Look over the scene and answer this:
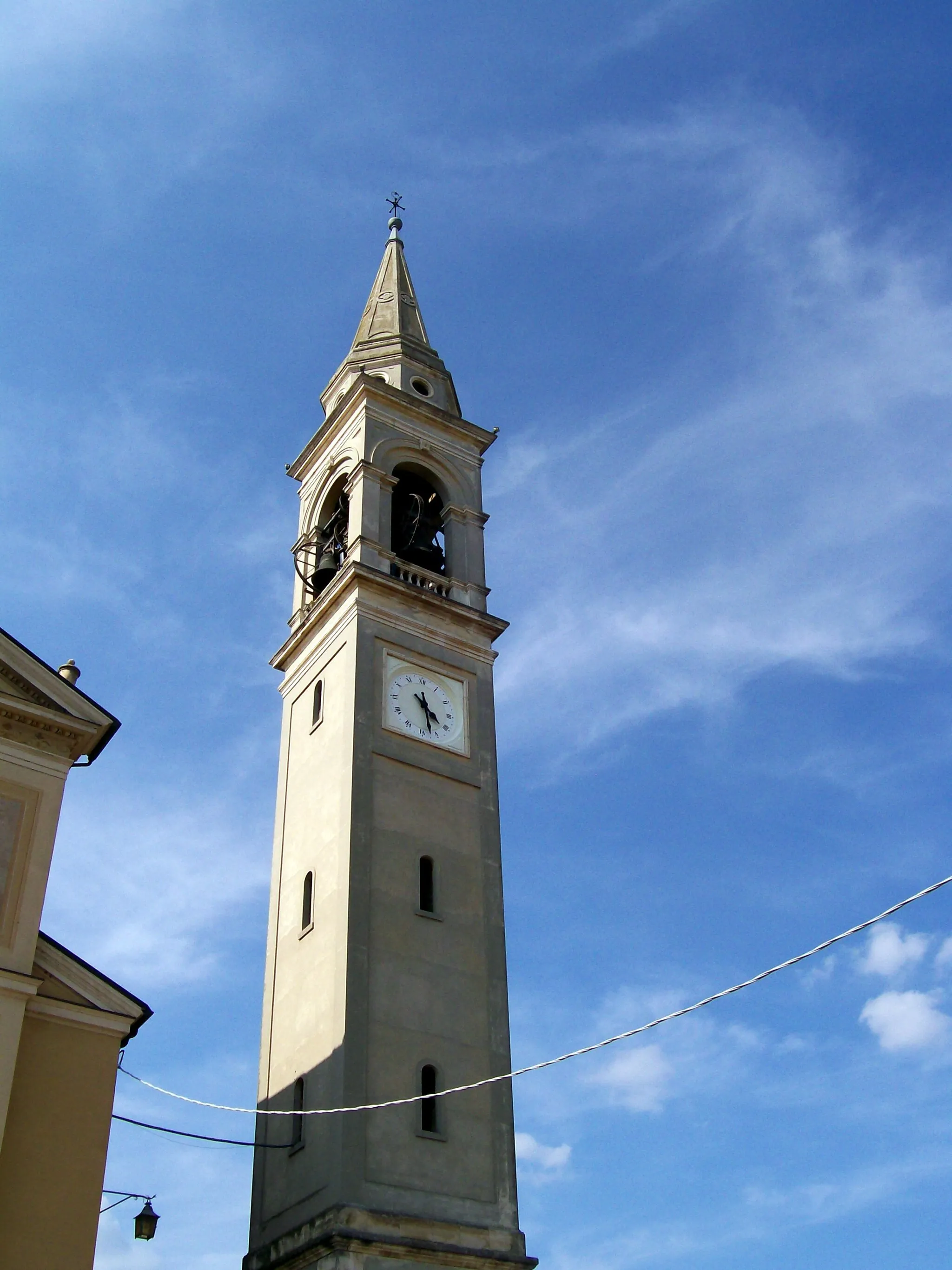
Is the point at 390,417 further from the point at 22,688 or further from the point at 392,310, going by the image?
the point at 22,688

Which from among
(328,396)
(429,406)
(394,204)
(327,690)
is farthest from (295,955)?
(394,204)

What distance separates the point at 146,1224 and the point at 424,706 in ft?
37.9

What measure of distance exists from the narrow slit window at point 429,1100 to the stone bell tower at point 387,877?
0.14ft

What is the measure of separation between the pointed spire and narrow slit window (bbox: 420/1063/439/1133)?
1959cm

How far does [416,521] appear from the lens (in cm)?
3033

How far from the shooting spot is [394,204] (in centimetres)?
4181

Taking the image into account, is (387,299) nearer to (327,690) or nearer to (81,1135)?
(327,690)

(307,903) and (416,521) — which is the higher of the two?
(416,521)

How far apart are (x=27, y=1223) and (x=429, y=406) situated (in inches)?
848

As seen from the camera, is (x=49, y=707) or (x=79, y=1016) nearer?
(x=79, y=1016)

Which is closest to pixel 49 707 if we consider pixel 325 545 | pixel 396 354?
pixel 325 545

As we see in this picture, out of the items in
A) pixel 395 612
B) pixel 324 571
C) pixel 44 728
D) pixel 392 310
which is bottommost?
pixel 44 728

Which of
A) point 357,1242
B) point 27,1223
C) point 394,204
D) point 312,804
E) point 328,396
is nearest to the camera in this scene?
point 27,1223

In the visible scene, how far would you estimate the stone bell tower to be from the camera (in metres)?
20.8
